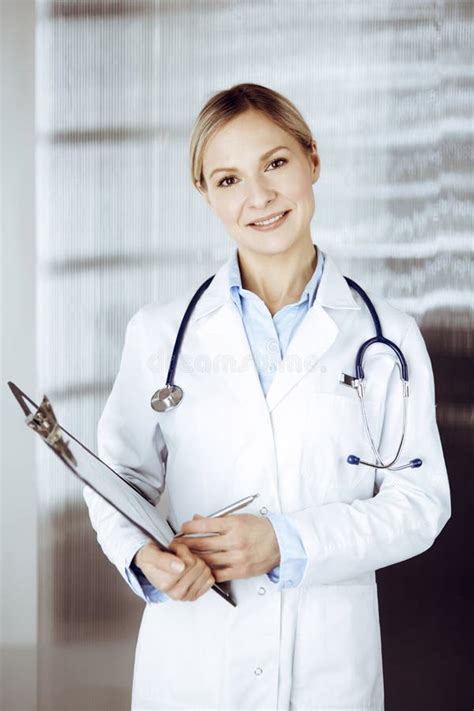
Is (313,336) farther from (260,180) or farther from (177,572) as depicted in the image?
(177,572)

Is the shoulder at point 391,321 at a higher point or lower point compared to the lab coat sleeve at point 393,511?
higher

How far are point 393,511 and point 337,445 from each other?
138 millimetres

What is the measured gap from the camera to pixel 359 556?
1284 mm

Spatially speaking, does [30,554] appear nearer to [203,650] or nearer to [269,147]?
[203,650]

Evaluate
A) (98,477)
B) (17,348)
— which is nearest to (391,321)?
(98,477)

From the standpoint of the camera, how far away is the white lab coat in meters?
1.32

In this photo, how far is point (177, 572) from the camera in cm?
119

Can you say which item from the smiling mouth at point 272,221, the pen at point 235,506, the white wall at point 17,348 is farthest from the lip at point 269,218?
the white wall at point 17,348

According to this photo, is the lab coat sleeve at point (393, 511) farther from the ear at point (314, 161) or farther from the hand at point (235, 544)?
the ear at point (314, 161)

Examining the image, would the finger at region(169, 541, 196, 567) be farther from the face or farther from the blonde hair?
the blonde hair

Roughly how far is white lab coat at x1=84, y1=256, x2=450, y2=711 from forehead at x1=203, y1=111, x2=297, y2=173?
252 millimetres

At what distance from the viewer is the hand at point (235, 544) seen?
1.23 meters

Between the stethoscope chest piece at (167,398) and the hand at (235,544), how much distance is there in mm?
207

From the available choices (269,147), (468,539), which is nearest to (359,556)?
(269,147)
